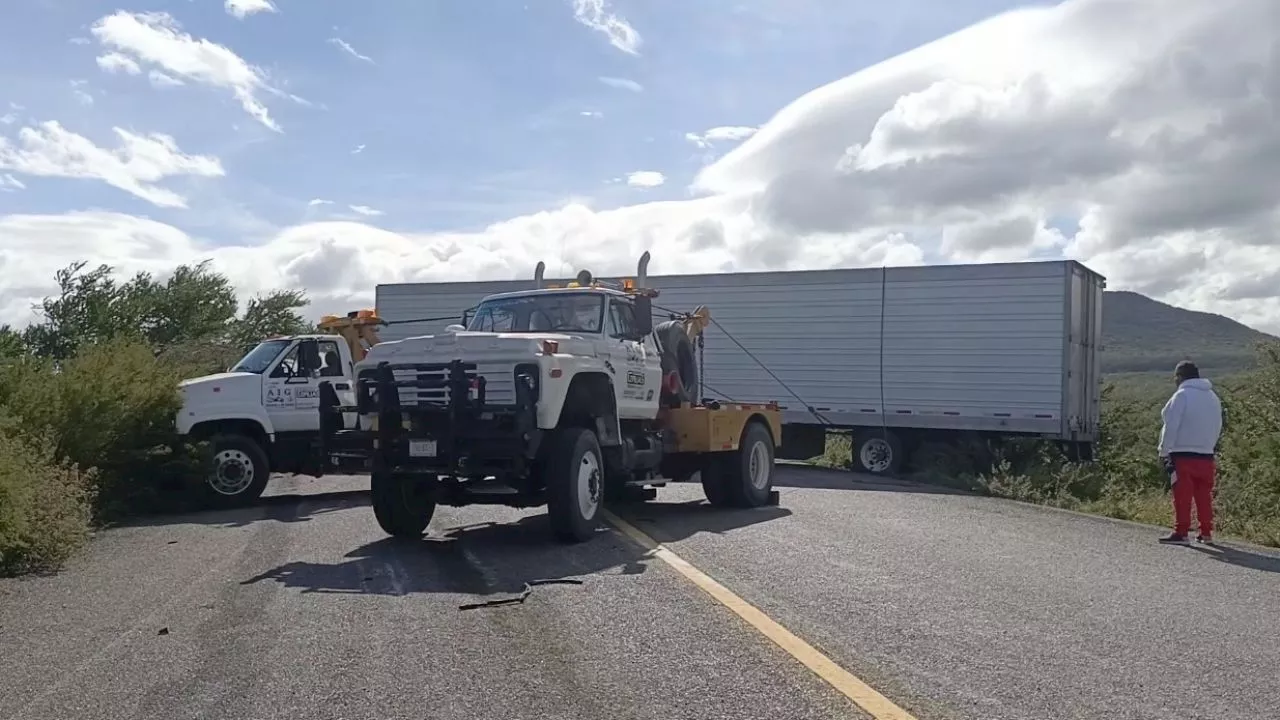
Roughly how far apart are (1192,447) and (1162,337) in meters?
169

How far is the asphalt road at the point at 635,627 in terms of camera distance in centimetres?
517

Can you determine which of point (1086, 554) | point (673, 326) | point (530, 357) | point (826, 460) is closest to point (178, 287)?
point (826, 460)

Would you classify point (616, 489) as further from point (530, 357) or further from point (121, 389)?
point (121, 389)

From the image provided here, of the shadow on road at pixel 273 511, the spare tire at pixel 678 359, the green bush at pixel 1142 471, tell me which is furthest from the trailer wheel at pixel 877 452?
the shadow on road at pixel 273 511

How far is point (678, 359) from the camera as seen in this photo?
44.9ft

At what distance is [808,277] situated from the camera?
21.8 meters

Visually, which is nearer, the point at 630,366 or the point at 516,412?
the point at 516,412

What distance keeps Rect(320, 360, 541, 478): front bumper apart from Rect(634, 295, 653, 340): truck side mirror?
8.46 feet

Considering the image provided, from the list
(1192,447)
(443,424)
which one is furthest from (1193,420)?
(443,424)

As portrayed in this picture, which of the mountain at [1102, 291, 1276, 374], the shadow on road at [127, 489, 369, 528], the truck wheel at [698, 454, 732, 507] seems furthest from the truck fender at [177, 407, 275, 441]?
the mountain at [1102, 291, 1276, 374]

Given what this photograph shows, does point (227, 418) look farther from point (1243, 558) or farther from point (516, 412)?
point (1243, 558)

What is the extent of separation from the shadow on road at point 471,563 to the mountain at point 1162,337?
123079mm

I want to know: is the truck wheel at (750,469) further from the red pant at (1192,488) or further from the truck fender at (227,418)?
the truck fender at (227,418)

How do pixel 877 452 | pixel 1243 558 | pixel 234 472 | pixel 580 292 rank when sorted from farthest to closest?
1. pixel 877 452
2. pixel 234 472
3. pixel 580 292
4. pixel 1243 558
